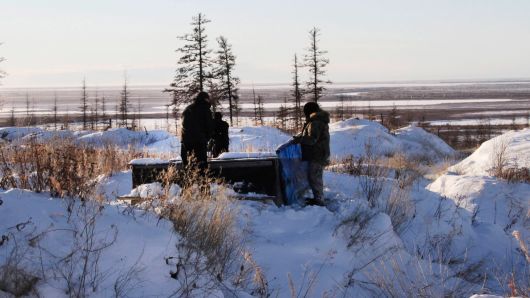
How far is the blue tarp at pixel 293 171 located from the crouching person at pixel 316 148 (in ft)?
0.40

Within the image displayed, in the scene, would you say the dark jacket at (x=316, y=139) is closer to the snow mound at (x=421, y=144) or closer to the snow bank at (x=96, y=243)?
the snow bank at (x=96, y=243)

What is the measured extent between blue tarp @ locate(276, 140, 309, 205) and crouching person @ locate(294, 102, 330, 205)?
0.12 meters

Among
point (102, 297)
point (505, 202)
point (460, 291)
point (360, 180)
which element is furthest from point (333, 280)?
point (505, 202)

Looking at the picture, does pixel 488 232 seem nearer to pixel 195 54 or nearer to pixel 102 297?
pixel 102 297

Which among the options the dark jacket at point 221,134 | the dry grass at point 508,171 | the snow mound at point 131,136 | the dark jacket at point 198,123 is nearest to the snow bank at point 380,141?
the dry grass at point 508,171

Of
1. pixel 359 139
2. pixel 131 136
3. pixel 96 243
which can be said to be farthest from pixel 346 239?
pixel 131 136

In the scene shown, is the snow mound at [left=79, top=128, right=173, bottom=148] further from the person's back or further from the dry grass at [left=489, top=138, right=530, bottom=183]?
the person's back

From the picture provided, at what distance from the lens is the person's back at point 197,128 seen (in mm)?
9430

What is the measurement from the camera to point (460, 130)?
2170 inches

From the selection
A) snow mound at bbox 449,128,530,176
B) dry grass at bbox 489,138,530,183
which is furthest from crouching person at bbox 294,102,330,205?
snow mound at bbox 449,128,530,176

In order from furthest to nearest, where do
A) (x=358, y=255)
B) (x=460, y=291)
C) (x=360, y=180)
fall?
(x=360, y=180) → (x=358, y=255) → (x=460, y=291)

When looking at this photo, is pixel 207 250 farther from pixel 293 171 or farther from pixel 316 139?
pixel 316 139

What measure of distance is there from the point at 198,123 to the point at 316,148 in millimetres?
1962

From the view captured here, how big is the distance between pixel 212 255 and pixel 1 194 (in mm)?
2093
